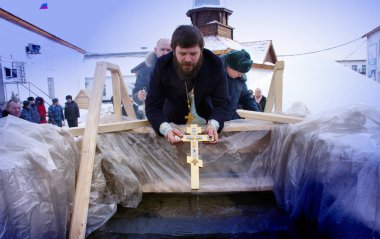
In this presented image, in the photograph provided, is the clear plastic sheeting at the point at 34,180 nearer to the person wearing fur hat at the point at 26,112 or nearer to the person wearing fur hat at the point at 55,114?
the person wearing fur hat at the point at 26,112

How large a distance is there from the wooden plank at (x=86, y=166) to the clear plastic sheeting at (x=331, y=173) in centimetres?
133

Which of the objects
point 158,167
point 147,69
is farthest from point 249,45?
point 158,167

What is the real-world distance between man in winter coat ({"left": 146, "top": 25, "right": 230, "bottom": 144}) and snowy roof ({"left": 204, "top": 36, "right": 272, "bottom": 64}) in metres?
11.5

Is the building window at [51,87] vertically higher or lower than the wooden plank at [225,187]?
higher

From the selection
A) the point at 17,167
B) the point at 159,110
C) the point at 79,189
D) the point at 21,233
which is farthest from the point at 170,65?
the point at 21,233

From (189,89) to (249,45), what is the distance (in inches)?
643

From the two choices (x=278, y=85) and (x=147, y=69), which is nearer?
(x=278, y=85)

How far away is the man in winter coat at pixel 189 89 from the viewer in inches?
88.2

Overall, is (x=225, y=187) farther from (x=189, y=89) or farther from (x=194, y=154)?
(x=189, y=89)

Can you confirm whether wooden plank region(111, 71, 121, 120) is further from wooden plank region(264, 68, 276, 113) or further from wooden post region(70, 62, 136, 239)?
wooden plank region(264, 68, 276, 113)

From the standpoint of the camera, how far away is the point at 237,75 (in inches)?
127

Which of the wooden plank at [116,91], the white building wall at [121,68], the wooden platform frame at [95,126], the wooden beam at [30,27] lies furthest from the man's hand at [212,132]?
the white building wall at [121,68]

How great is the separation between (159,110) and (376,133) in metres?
1.48

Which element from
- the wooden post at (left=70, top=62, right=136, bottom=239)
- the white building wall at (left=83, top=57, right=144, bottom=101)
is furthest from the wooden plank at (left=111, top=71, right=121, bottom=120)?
the white building wall at (left=83, top=57, right=144, bottom=101)
